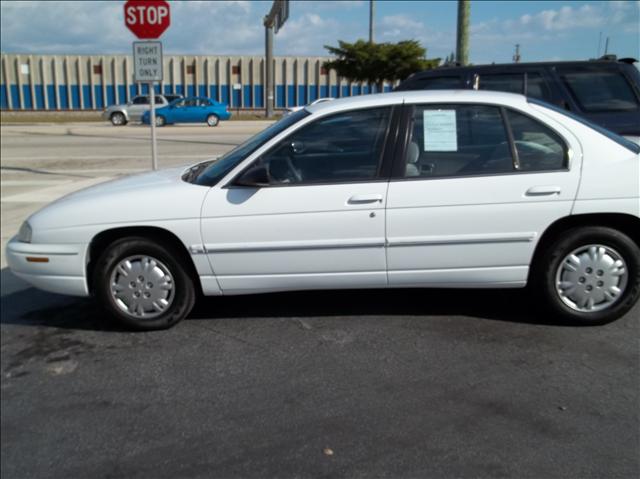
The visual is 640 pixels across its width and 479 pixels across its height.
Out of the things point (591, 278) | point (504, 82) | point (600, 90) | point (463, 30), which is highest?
point (463, 30)

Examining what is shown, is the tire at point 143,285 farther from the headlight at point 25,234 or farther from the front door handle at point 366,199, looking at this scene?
the front door handle at point 366,199

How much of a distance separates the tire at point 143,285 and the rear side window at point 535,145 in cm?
250

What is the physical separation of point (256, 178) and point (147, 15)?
5429 mm

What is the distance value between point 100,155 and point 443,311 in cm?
1448

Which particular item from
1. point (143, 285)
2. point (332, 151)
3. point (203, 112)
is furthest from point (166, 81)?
point (332, 151)

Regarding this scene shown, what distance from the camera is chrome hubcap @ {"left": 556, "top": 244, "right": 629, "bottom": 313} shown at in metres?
4.39

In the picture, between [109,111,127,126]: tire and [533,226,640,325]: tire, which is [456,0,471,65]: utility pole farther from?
[109,111,127,126]: tire

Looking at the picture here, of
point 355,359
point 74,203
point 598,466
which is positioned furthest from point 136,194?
point 598,466

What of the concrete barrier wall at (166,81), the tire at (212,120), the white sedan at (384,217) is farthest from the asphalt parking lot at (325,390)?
the concrete barrier wall at (166,81)

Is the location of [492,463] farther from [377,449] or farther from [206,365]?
[206,365]

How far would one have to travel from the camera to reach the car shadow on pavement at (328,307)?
4.90 metres

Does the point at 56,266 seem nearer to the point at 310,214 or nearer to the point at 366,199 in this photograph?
the point at 310,214

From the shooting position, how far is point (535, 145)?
176 inches

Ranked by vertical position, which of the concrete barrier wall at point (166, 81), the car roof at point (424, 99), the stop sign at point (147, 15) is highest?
the concrete barrier wall at point (166, 81)
